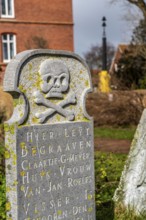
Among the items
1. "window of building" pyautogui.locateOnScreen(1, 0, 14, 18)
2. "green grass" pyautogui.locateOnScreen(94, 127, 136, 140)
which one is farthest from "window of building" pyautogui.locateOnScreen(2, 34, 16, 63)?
"green grass" pyautogui.locateOnScreen(94, 127, 136, 140)

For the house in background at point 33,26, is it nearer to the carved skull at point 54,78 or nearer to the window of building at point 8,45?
the window of building at point 8,45

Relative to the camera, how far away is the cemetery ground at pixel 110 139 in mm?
6910

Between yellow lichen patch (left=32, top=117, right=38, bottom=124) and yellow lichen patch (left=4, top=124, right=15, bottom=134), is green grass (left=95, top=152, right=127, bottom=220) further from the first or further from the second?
yellow lichen patch (left=4, top=124, right=15, bottom=134)

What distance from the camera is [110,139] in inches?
660

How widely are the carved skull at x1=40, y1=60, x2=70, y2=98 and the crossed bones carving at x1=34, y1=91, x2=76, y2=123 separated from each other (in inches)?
2.9

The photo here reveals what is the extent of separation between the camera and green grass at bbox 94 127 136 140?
687 inches

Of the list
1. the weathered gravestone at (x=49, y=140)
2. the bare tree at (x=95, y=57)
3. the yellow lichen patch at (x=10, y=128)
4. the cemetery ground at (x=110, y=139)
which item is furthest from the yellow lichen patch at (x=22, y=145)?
the bare tree at (x=95, y=57)

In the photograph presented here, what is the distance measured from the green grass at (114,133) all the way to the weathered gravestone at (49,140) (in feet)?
36.8

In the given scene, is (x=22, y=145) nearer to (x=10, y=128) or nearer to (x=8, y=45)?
(x=10, y=128)

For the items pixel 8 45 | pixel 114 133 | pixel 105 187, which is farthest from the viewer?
pixel 8 45

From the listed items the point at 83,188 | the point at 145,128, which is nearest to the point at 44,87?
the point at 83,188

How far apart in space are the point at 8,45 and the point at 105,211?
29.1 metres

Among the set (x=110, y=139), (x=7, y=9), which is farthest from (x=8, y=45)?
(x=110, y=139)

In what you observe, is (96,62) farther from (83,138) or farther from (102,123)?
(83,138)
